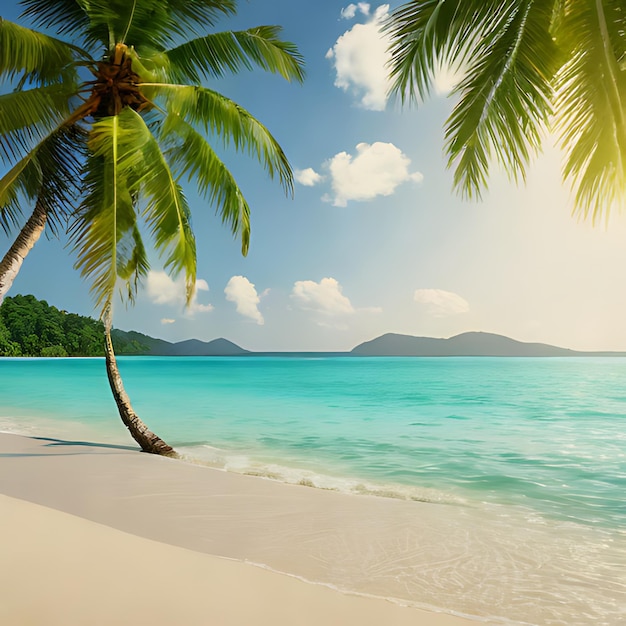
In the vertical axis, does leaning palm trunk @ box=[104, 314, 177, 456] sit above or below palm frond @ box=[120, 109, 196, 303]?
below

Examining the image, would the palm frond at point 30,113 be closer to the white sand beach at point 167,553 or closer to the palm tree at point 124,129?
the palm tree at point 124,129

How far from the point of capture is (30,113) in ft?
20.6

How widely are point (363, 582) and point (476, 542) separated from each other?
4.41 feet

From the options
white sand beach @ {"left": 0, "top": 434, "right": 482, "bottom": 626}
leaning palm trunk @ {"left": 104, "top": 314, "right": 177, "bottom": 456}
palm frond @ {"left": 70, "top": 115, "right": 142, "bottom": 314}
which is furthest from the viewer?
leaning palm trunk @ {"left": 104, "top": 314, "right": 177, "bottom": 456}

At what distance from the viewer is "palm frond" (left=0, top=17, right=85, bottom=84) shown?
19.8 ft

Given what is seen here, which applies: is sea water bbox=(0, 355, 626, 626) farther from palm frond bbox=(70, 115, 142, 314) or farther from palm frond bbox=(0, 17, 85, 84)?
palm frond bbox=(0, 17, 85, 84)

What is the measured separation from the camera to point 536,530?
4473mm

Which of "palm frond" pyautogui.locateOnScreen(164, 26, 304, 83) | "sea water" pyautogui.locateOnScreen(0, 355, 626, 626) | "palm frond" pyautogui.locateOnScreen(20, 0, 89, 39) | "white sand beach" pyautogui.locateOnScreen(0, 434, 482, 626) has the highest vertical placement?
"palm frond" pyautogui.locateOnScreen(20, 0, 89, 39)

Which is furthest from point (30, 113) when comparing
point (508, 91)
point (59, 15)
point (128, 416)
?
point (508, 91)

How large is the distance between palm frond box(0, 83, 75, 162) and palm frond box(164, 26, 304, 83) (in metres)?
1.65

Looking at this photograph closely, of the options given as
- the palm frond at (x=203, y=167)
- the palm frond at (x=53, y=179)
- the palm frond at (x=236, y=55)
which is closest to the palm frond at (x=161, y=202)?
the palm frond at (x=203, y=167)

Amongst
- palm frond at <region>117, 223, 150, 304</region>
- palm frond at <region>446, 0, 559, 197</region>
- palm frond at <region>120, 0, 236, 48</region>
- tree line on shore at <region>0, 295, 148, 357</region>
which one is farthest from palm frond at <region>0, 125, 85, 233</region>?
tree line on shore at <region>0, 295, 148, 357</region>

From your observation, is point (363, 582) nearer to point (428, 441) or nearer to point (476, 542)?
point (476, 542)

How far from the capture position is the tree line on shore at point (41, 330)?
5169 centimetres
